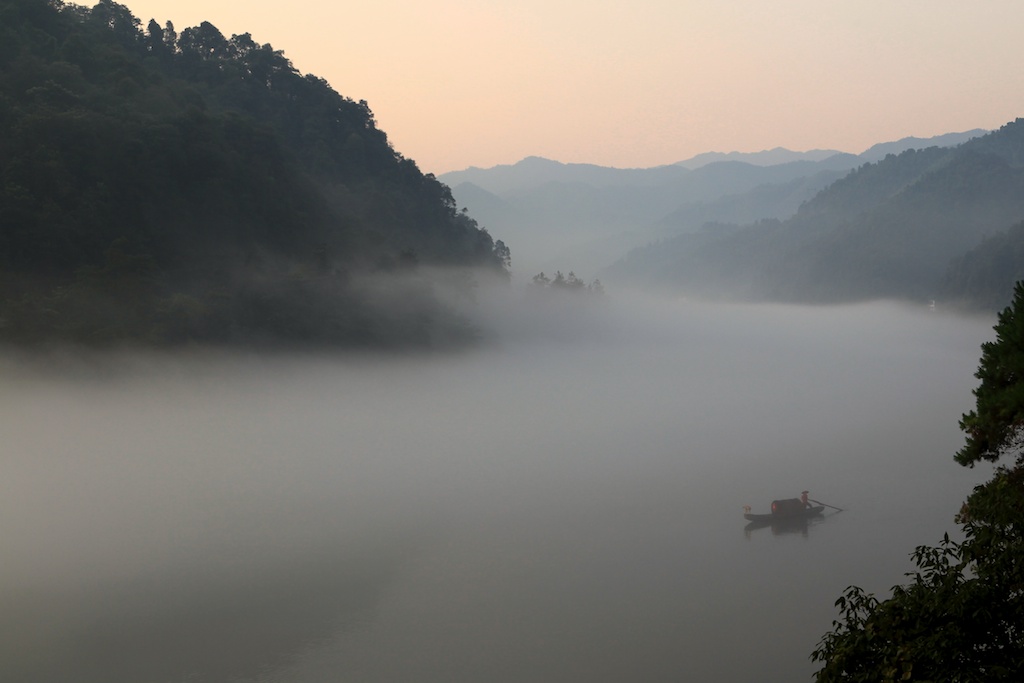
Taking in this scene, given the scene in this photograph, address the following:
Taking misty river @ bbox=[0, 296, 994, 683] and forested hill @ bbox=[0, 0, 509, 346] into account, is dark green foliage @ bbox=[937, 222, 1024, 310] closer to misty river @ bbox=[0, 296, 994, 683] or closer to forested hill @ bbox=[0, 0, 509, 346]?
misty river @ bbox=[0, 296, 994, 683]

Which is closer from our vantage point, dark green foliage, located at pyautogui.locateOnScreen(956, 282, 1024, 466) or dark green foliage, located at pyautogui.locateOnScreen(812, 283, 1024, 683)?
dark green foliage, located at pyautogui.locateOnScreen(812, 283, 1024, 683)

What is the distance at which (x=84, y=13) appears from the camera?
8531 cm

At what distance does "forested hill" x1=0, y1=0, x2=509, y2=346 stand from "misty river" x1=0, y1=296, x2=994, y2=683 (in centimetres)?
350

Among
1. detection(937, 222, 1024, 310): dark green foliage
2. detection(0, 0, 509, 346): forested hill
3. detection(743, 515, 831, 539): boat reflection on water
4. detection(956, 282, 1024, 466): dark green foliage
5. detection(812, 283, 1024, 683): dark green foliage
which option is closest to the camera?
detection(812, 283, 1024, 683): dark green foliage

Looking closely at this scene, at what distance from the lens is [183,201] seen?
2820 inches

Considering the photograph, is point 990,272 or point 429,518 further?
point 990,272

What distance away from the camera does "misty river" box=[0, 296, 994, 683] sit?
1015 inches

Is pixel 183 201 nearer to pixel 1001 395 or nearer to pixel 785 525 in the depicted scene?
pixel 785 525

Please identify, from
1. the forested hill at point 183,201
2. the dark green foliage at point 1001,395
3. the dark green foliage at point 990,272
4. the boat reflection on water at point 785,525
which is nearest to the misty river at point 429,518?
the boat reflection on water at point 785,525

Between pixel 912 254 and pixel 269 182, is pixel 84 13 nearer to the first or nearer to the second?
pixel 269 182

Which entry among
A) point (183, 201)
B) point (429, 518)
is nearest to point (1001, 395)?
point (429, 518)

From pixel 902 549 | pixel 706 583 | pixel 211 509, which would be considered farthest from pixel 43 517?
pixel 902 549

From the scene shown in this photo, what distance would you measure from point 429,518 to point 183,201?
42547 millimetres

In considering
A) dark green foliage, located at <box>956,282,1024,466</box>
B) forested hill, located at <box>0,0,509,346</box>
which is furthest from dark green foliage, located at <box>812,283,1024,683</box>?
forested hill, located at <box>0,0,509,346</box>
